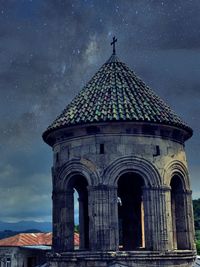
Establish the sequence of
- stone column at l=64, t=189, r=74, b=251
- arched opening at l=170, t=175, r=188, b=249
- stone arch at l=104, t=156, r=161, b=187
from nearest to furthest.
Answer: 1. stone arch at l=104, t=156, r=161, b=187
2. stone column at l=64, t=189, r=74, b=251
3. arched opening at l=170, t=175, r=188, b=249

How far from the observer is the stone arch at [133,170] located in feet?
51.0

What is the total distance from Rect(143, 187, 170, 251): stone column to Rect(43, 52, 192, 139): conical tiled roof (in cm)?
232

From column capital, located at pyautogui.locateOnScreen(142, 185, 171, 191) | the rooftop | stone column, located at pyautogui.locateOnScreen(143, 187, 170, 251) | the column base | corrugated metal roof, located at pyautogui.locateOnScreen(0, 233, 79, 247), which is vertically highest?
the rooftop

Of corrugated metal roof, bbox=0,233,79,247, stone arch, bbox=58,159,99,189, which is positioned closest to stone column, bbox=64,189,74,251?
stone arch, bbox=58,159,99,189

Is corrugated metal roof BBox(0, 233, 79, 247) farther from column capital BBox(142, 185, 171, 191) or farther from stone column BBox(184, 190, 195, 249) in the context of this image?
column capital BBox(142, 185, 171, 191)

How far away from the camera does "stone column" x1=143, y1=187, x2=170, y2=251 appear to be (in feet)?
50.1

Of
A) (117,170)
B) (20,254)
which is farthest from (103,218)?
(20,254)

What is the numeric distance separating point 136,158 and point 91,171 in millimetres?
1488

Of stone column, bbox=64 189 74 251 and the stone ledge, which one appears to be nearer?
the stone ledge

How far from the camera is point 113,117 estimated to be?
611 inches

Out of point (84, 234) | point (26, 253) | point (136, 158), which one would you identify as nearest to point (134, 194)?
point (84, 234)

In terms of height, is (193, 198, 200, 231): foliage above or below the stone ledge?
above

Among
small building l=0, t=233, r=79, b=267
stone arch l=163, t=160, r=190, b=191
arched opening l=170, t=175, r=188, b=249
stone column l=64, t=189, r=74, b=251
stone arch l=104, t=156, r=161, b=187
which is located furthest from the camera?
small building l=0, t=233, r=79, b=267

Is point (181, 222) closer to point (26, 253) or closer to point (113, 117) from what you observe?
point (113, 117)
